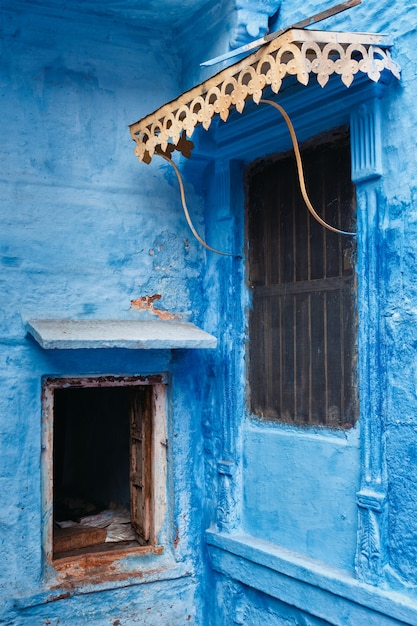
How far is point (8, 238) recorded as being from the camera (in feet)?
14.7

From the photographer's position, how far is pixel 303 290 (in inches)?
172

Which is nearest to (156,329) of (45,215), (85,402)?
(45,215)

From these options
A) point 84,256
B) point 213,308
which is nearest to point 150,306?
point 213,308

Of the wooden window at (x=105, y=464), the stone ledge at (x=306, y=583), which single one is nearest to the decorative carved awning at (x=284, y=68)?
the wooden window at (x=105, y=464)

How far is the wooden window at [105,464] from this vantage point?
16.4 ft

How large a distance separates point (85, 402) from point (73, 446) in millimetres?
703

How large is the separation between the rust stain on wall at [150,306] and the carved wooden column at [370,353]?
1670mm

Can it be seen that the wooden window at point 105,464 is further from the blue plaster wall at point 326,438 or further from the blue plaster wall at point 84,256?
the blue plaster wall at point 326,438

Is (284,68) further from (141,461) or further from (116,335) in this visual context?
(141,461)

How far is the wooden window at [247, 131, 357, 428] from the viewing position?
407cm

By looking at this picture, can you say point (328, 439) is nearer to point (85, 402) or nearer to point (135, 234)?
point (135, 234)

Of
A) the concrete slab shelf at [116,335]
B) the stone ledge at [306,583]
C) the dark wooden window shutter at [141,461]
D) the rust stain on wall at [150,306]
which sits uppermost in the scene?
the rust stain on wall at [150,306]

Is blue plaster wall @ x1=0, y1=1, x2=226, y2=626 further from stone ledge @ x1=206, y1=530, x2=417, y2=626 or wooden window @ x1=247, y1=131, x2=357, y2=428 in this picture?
wooden window @ x1=247, y1=131, x2=357, y2=428

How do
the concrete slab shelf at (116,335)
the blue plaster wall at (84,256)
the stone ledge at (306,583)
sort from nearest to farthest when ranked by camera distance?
the stone ledge at (306,583)
the concrete slab shelf at (116,335)
the blue plaster wall at (84,256)
